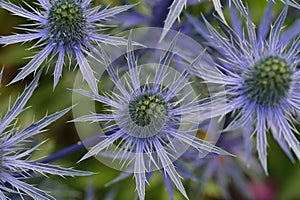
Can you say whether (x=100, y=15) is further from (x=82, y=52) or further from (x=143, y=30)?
(x=143, y=30)

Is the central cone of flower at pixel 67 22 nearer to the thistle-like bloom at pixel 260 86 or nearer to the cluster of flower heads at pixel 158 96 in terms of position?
the cluster of flower heads at pixel 158 96

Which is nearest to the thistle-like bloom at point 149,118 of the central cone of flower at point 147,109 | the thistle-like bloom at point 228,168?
the central cone of flower at point 147,109

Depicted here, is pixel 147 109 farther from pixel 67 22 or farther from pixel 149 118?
pixel 67 22

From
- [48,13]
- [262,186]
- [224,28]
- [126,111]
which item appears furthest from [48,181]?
[262,186]

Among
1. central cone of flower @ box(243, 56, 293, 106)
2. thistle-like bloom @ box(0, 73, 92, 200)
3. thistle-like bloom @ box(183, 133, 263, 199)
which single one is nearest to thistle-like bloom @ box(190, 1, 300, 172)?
central cone of flower @ box(243, 56, 293, 106)

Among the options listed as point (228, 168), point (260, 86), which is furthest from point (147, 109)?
point (228, 168)
